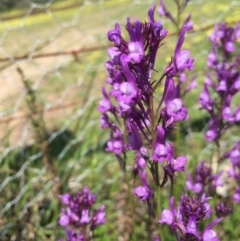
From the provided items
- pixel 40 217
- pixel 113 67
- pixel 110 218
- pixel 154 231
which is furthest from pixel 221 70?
pixel 40 217

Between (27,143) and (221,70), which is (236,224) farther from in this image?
(27,143)

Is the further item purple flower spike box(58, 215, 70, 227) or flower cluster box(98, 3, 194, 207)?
purple flower spike box(58, 215, 70, 227)

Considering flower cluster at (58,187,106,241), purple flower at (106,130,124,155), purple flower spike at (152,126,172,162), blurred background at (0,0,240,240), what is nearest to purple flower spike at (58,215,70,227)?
flower cluster at (58,187,106,241)

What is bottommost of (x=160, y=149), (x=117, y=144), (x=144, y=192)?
(x=117, y=144)

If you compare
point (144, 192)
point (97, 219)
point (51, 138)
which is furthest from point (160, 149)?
point (51, 138)

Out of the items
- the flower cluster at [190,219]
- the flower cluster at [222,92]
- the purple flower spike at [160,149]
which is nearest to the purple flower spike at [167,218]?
the flower cluster at [190,219]

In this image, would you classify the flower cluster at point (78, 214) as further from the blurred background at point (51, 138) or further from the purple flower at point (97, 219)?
the blurred background at point (51, 138)

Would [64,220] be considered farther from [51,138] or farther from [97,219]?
[51,138]

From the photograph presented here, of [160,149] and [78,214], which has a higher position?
[160,149]

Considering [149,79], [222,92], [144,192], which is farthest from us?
[222,92]

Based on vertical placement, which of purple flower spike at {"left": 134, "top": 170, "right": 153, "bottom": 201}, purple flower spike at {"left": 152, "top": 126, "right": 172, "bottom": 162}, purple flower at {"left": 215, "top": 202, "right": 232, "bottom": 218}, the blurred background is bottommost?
the blurred background

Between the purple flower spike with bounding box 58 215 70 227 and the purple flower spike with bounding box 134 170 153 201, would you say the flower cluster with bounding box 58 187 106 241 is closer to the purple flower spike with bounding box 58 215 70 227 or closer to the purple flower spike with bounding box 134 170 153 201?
the purple flower spike with bounding box 58 215 70 227
